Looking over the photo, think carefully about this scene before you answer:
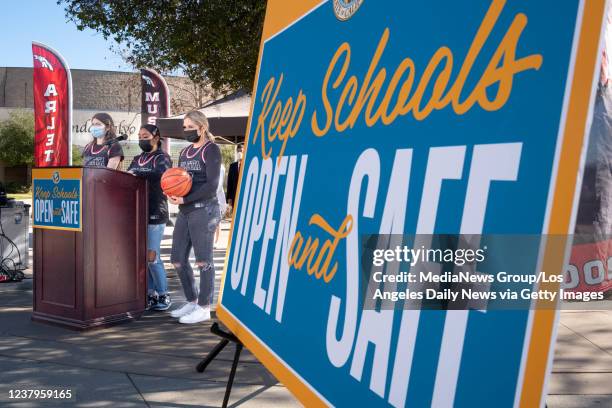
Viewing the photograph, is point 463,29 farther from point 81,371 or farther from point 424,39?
point 81,371

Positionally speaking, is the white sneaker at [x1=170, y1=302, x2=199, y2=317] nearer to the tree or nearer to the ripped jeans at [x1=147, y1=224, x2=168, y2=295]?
the ripped jeans at [x1=147, y1=224, x2=168, y2=295]

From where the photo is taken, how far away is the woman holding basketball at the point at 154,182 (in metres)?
6.56

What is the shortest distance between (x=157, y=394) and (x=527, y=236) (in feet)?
11.6

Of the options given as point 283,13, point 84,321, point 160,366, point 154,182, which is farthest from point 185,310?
point 283,13

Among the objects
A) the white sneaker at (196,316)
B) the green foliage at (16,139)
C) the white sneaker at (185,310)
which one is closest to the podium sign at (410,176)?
the white sneaker at (196,316)

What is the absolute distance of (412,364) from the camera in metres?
1.37

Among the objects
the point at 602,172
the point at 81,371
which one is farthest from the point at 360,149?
the point at 81,371

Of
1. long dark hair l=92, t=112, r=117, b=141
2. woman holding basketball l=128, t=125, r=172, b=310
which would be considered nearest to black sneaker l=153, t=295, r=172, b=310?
woman holding basketball l=128, t=125, r=172, b=310

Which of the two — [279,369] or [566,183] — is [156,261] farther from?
[566,183]

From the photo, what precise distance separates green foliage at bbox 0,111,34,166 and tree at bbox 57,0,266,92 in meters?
36.2

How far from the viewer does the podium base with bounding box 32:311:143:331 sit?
583cm

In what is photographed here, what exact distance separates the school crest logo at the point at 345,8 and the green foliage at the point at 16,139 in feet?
155

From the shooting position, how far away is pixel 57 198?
606cm

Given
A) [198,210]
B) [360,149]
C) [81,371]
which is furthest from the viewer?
[198,210]
